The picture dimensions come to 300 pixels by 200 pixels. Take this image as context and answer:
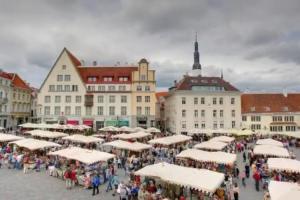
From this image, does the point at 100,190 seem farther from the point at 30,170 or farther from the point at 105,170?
the point at 30,170

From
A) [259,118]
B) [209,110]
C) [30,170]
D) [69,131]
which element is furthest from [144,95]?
[30,170]

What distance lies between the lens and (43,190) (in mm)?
19547

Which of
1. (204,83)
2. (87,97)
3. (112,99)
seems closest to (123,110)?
(112,99)

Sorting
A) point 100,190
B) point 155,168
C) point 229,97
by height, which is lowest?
point 100,190

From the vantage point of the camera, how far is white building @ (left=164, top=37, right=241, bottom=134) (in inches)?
2477

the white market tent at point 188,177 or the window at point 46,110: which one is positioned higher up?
the window at point 46,110

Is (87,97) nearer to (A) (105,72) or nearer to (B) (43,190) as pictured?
(A) (105,72)

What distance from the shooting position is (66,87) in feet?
212

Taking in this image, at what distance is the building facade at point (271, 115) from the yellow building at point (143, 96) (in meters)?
19.4

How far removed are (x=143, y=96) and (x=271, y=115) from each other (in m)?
26.3

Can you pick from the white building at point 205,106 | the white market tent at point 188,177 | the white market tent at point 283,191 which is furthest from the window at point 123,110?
the white market tent at point 283,191

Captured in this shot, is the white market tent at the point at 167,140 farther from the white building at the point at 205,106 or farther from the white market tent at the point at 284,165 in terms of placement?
the white building at the point at 205,106

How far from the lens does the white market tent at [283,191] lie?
38.3 ft

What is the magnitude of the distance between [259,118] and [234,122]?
6159 mm
